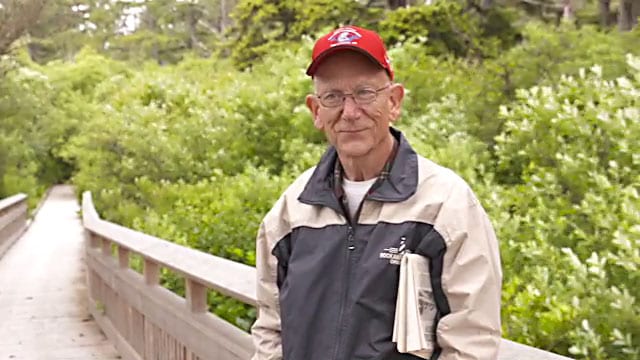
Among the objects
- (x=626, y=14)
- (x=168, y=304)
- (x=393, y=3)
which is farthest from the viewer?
(x=393, y=3)

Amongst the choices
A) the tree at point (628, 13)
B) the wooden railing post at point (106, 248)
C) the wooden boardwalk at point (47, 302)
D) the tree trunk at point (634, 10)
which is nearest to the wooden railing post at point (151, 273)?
the wooden boardwalk at point (47, 302)

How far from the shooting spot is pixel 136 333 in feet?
21.7

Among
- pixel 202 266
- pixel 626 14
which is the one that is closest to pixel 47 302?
pixel 202 266

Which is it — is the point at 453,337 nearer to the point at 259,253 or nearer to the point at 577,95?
the point at 259,253

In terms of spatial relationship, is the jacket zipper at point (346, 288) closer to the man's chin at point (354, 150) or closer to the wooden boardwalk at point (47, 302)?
the man's chin at point (354, 150)

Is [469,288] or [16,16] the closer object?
[469,288]

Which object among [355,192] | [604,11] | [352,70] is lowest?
[355,192]

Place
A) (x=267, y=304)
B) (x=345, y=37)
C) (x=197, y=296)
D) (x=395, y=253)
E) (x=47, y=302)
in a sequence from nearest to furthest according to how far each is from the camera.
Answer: (x=395, y=253) < (x=345, y=37) < (x=267, y=304) < (x=197, y=296) < (x=47, y=302)

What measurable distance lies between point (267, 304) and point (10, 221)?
16.4 meters

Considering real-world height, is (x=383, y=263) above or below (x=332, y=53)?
below

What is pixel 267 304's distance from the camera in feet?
8.48

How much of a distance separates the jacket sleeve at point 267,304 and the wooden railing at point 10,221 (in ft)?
46.1

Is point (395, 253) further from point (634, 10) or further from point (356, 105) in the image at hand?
point (634, 10)

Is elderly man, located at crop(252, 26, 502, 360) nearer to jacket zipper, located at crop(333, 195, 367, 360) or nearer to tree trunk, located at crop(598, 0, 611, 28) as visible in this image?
jacket zipper, located at crop(333, 195, 367, 360)
